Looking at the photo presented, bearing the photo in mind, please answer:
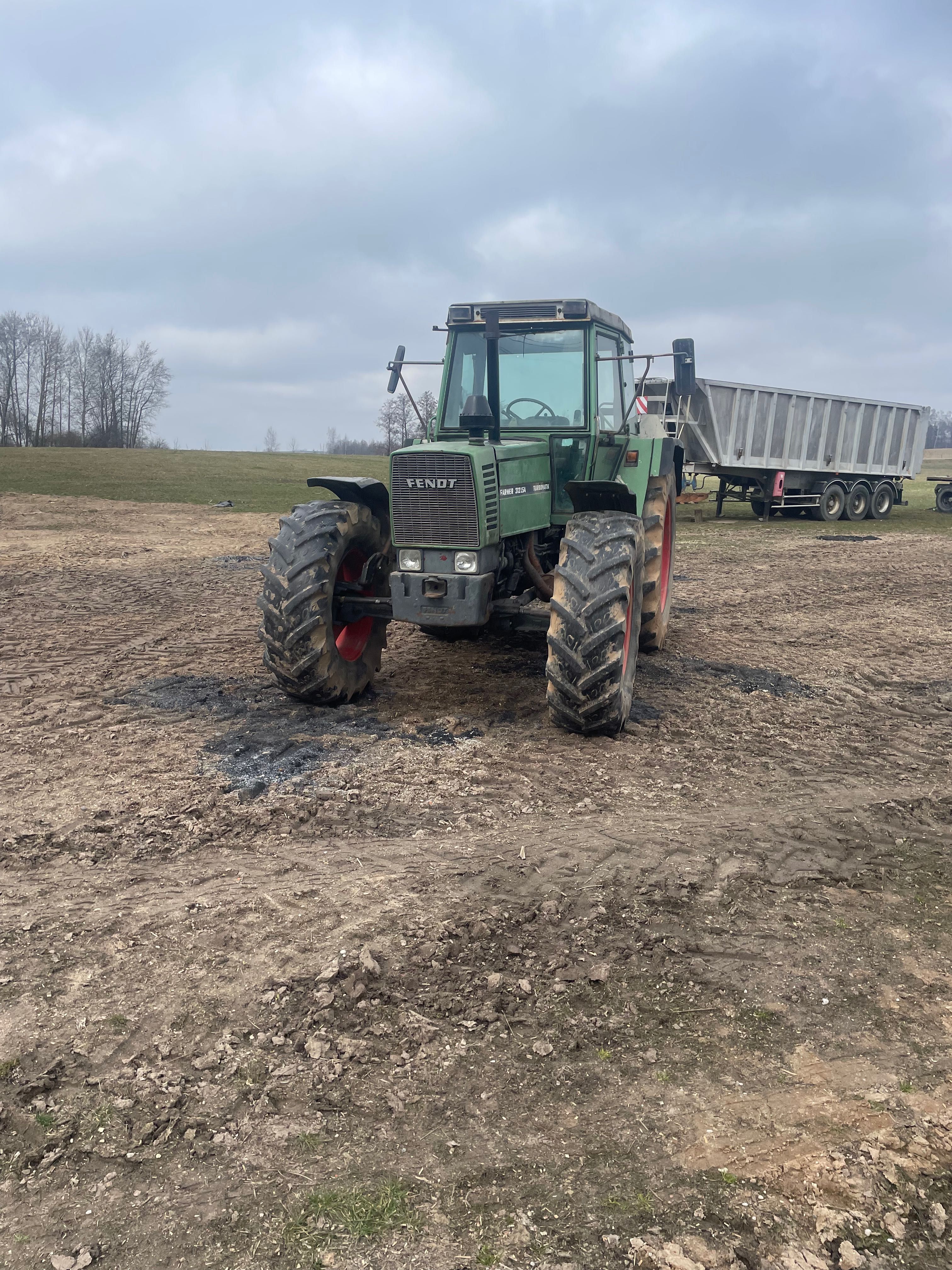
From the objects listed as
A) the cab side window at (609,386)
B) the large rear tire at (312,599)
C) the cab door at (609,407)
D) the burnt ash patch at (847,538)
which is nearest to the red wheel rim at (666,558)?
the cab door at (609,407)

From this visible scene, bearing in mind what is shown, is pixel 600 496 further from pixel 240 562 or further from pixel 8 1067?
pixel 240 562

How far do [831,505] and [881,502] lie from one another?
Result: 2178mm

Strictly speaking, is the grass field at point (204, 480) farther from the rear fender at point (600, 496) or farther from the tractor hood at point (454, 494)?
the tractor hood at point (454, 494)

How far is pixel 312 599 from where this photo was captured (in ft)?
21.1

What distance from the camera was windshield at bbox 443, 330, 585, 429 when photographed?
722 cm

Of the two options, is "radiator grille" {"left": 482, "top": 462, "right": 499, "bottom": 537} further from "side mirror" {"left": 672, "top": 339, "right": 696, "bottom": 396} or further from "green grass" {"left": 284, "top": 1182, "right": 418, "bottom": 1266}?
"green grass" {"left": 284, "top": 1182, "right": 418, "bottom": 1266}

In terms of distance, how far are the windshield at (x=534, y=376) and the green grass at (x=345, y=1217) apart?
5693 mm

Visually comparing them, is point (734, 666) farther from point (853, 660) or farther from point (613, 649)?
point (613, 649)

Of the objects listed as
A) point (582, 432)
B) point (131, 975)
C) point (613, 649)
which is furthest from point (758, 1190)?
point (582, 432)

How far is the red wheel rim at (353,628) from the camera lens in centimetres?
734

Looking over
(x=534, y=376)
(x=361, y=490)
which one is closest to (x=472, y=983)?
(x=361, y=490)

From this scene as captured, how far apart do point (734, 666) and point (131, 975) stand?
241 inches

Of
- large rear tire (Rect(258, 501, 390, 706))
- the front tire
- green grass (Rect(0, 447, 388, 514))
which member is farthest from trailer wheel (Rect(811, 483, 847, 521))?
large rear tire (Rect(258, 501, 390, 706))

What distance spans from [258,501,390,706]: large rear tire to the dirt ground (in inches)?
11.6
